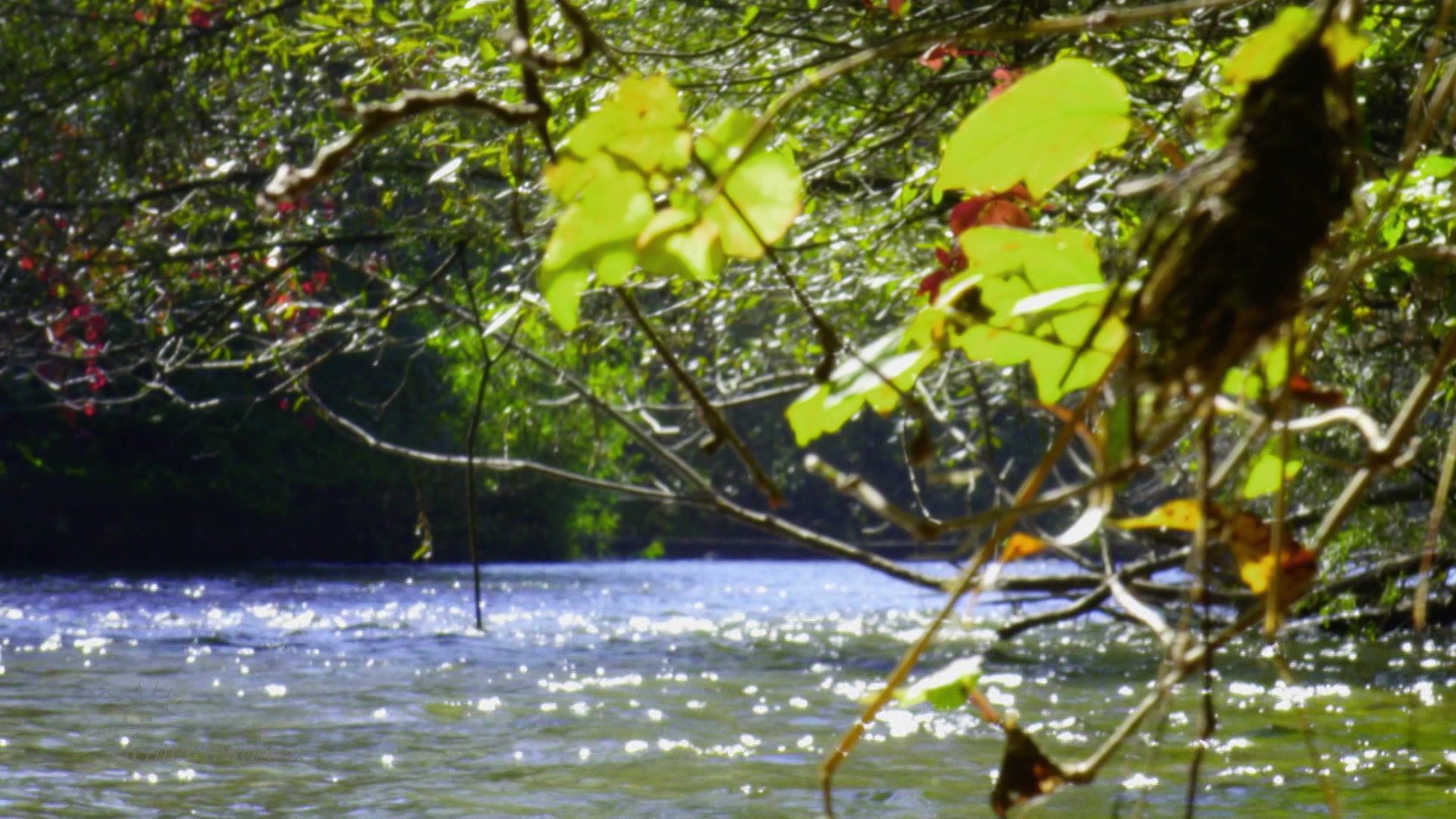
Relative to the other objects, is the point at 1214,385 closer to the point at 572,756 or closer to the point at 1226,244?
the point at 1226,244

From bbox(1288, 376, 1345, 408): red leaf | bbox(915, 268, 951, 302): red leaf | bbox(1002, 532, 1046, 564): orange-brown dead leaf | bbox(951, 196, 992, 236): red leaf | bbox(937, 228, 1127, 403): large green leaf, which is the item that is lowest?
bbox(1002, 532, 1046, 564): orange-brown dead leaf

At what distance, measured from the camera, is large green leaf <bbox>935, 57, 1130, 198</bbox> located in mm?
845

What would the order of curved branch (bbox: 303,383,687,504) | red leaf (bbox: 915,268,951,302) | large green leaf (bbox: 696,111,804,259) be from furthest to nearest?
curved branch (bbox: 303,383,687,504) < red leaf (bbox: 915,268,951,302) < large green leaf (bbox: 696,111,804,259)

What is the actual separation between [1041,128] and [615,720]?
6490 mm

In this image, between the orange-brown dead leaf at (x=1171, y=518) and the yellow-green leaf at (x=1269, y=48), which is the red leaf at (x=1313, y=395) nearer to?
the orange-brown dead leaf at (x=1171, y=518)

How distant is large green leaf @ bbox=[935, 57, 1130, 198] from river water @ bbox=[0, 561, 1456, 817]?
172 centimetres

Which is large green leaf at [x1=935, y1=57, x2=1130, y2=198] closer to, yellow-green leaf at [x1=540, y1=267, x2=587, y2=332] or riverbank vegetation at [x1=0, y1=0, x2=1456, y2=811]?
riverbank vegetation at [x1=0, y1=0, x2=1456, y2=811]

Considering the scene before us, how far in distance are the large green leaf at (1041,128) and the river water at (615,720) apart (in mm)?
1723

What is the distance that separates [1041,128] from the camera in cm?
86

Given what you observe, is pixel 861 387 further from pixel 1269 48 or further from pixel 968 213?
pixel 968 213

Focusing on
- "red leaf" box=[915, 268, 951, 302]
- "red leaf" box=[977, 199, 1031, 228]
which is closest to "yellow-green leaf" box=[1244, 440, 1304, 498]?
"red leaf" box=[977, 199, 1031, 228]

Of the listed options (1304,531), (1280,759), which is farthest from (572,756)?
(1304,531)

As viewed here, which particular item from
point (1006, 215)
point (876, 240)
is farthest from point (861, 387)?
point (876, 240)

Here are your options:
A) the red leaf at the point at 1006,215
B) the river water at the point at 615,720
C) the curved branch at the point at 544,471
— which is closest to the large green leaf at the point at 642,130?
the curved branch at the point at 544,471
